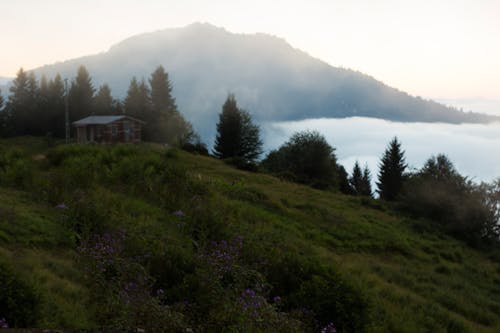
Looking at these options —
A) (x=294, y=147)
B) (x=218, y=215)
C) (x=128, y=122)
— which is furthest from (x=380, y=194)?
(x=218, y=215)

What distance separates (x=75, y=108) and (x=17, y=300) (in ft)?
209

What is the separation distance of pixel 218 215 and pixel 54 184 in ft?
16.3

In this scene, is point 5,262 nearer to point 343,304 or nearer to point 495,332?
point 343,304

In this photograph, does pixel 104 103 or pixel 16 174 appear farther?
pixel 104 103

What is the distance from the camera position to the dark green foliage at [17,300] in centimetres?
427

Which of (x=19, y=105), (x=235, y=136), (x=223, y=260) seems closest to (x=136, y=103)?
(x=235, y=136)

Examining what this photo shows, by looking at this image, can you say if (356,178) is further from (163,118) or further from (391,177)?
(163,118)

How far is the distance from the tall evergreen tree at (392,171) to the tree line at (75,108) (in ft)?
99.8

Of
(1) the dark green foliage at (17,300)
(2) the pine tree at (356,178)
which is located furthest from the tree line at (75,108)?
(1) the dark green foliage at (17,300)

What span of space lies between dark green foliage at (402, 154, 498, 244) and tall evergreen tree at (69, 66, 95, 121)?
Result: 50.1 metres

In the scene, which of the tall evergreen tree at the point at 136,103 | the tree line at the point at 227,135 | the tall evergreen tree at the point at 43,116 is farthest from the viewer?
→ the tall evergreen tree at the point at 43,116

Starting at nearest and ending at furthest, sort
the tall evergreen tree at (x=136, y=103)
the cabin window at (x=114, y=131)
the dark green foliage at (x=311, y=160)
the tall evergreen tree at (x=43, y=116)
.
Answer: the cabin window at (x=114, y=131), the dark green foliage at (x=311, y=160), the tall evergreen tree at (x=136, y=103), the tall evergreen tree at (x=43, y=116)

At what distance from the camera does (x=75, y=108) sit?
62.4 meters

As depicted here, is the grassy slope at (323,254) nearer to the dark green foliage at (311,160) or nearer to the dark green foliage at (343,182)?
the dark green foliage at (311,160)
